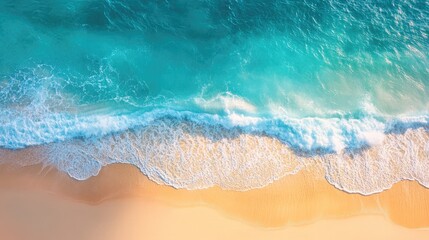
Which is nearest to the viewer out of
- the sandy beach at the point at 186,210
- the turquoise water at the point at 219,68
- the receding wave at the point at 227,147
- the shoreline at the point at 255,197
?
the sandy beach at the point at 186,210

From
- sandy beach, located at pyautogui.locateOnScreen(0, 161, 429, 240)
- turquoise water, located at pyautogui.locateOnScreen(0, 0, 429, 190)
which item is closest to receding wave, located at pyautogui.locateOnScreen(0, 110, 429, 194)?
turquoise water, located at pyautogui.locateOnScreen(0, 0, 429, 190)

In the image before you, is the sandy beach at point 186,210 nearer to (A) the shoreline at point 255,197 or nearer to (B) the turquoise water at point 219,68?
(A) the shoreline at point 255,197

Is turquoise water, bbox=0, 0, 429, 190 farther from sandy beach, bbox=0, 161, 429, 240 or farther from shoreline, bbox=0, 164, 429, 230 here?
sandy beach, bbox=0, 161, 429, 240

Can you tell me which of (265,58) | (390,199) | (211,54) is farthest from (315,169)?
(211,54)

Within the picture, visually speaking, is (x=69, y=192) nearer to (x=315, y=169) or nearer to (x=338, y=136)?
(x=315, y=169)

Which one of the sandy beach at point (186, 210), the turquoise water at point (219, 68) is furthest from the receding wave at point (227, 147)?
the sandy beach at point (186, 210)

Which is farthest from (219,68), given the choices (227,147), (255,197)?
(255,197)
